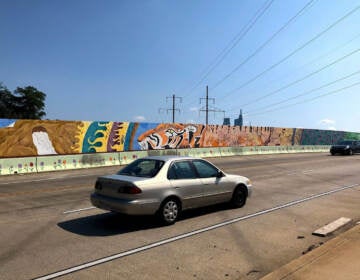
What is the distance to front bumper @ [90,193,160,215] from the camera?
7.42 metres

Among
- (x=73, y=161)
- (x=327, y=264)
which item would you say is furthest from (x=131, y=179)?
(x=73, y=161)

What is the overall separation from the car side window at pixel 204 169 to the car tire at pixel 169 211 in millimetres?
1175

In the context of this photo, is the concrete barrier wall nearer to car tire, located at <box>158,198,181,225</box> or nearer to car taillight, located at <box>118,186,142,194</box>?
car taillight, located at <box>118,186,142,194</box>

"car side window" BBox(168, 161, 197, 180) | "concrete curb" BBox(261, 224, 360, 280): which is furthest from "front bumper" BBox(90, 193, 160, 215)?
"concrete curb" BBox(261, 224, 360, 280)

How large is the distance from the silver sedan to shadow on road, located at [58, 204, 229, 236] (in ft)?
1.21

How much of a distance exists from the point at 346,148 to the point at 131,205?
33.9 metres

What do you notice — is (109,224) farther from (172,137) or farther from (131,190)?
(172,137)

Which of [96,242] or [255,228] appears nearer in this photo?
[96,242]

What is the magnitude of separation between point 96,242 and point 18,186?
8.53 meters

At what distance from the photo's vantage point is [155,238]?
22.8ft

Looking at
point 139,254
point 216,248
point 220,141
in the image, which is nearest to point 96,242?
point 139,254

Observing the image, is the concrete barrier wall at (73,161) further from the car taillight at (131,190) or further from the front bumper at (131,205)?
the car taillight at (131,190)

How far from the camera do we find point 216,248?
6352 millimetres

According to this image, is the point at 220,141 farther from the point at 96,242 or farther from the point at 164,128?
the point at 96,242
